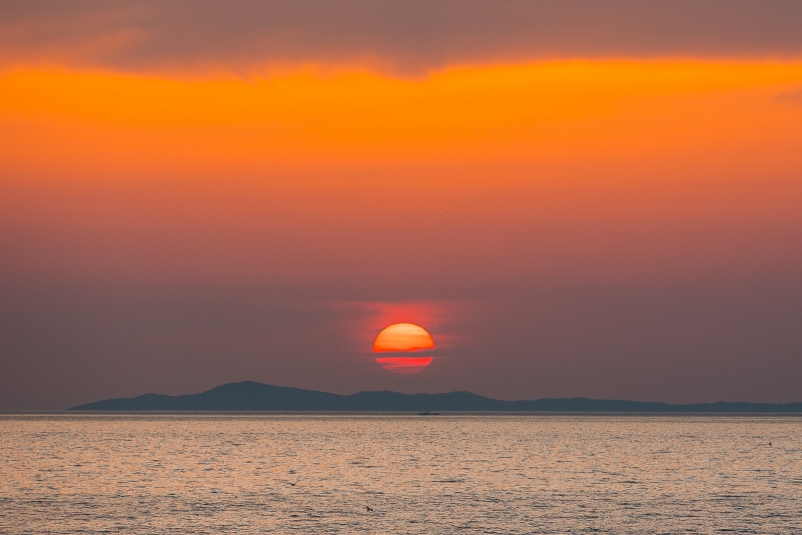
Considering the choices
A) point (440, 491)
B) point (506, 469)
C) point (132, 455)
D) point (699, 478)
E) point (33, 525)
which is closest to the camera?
point (33, 525)

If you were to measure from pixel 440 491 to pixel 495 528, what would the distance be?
3162cm

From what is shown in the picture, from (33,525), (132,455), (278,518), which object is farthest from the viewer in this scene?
(132,455)


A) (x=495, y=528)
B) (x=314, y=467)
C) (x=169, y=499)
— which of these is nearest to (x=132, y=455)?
(x=314, y=467)

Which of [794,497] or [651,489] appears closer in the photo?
[794,497]

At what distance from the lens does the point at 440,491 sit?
374 ft

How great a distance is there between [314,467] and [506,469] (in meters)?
26.9

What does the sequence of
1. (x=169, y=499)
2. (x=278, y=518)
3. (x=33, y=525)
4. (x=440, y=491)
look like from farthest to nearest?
(x=440, y=491)
(x=169, y=499)
(x=278, y=518)
(x=33, y=525)

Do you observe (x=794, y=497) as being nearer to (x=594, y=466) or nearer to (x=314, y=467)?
(x=594, y=466)

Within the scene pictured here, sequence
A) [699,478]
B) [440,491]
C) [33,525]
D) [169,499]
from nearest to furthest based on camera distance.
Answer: [33,525]
[169,499]
[440,491]
[699,478]

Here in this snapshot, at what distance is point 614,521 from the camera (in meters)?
87.2

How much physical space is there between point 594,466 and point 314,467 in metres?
40.2

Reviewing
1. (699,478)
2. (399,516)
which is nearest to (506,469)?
(699,478)

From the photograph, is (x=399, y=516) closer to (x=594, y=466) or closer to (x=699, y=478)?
(x=699, y=478)

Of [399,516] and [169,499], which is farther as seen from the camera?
[169,499]
